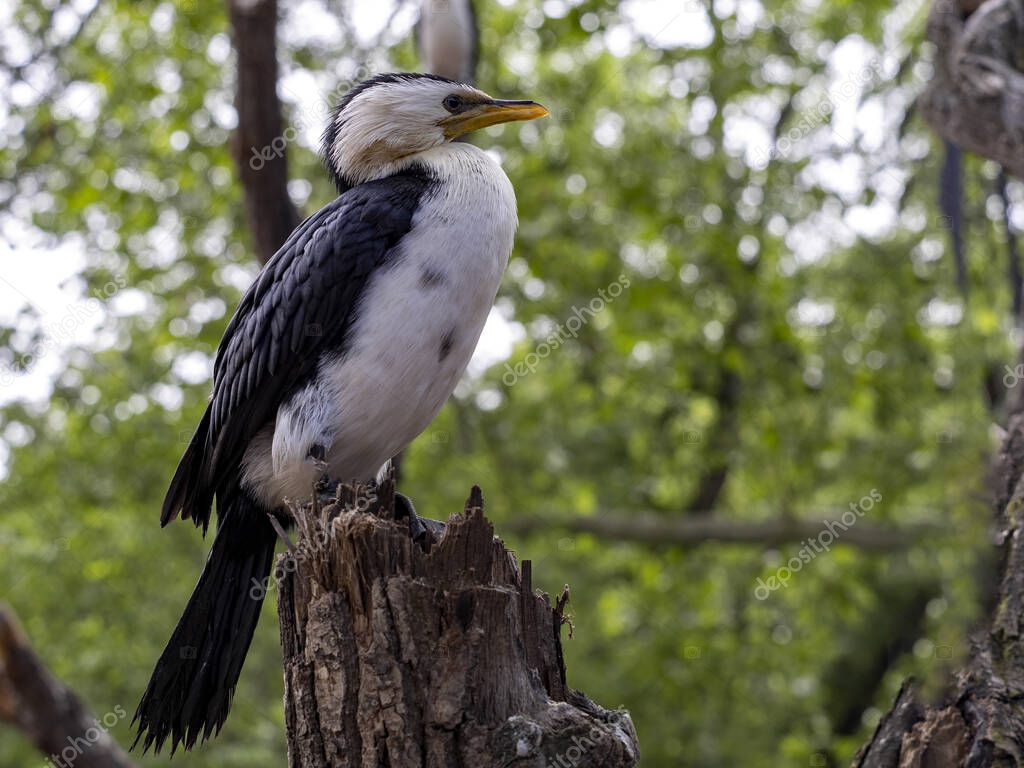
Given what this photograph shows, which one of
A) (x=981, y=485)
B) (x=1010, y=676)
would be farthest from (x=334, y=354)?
(x=981, y=485)

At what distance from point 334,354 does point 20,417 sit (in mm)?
6248

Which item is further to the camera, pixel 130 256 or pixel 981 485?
pixel 130 256

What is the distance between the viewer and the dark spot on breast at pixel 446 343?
3658 mm

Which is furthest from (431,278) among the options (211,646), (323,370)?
(211,646)

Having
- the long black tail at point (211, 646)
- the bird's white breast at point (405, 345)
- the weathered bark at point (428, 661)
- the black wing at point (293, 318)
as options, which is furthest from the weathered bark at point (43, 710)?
the weathered bark at point (428, 661)

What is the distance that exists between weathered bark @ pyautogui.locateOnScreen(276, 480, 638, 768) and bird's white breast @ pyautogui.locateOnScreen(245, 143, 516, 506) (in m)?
0.89

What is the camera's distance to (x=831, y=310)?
398 inches

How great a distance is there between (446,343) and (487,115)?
104 cm

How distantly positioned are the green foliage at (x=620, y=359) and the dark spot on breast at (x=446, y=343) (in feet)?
15.1

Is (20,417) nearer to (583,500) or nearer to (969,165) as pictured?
(583,500)

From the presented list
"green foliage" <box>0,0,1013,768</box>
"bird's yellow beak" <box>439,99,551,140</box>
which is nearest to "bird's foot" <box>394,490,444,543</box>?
"bird's yellow beak" <box>439,99,551,140</box>

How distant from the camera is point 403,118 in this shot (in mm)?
4156

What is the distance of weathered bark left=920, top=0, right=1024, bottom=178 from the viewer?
16.0ft

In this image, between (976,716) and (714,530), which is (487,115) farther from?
(714,530)
